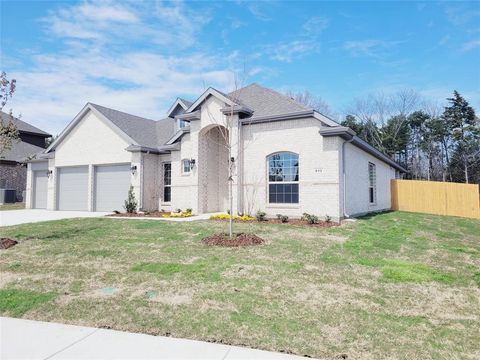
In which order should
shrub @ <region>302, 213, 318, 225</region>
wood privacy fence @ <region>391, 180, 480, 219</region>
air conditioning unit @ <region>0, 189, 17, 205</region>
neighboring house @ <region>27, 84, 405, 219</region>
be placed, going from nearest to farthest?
shrub @ <region>302, 213, 318, 225</region> → neighboring house @ <region>27, 84, 405, 219</region> → wood privacy fence @ <region>391, 180, 480, 219</region> → air conditioning unit @ <region>0, 189, 17, 205</region>

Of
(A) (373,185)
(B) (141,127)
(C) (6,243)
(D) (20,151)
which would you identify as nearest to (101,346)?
(C) (6,243)

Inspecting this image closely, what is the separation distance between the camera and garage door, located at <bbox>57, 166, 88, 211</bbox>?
67.5ft

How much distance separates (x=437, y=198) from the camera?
22406 millimetres

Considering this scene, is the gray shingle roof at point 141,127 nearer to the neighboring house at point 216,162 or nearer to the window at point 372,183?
the neighboring house at point 216,162

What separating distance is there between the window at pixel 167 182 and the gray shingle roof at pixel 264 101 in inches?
238

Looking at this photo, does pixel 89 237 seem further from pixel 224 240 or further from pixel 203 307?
pixel 203 307

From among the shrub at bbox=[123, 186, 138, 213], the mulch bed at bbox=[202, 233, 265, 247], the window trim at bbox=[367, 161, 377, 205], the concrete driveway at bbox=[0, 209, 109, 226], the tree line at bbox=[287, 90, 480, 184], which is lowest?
the mulch bed at bbox=[202, 233, 265, 247]

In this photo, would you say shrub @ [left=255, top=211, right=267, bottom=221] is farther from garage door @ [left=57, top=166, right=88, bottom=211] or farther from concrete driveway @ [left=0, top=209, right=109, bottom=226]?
garage door @ [left=57, top=166, right=88, bottom=211]

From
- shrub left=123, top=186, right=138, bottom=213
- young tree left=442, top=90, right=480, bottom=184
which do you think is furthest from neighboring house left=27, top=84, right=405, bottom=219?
young tree left=442, top=90, right=480, bottom=184

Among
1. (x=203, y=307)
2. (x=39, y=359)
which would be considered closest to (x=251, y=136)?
(x=203, y=307)

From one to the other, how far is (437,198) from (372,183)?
6442 mm

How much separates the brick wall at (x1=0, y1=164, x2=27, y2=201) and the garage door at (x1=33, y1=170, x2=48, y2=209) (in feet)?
22.2

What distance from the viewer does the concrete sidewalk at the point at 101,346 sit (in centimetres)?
348

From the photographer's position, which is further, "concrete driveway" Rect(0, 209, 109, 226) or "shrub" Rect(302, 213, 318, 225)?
"concrete driveway" Rect(0, 209, 109, 226)
